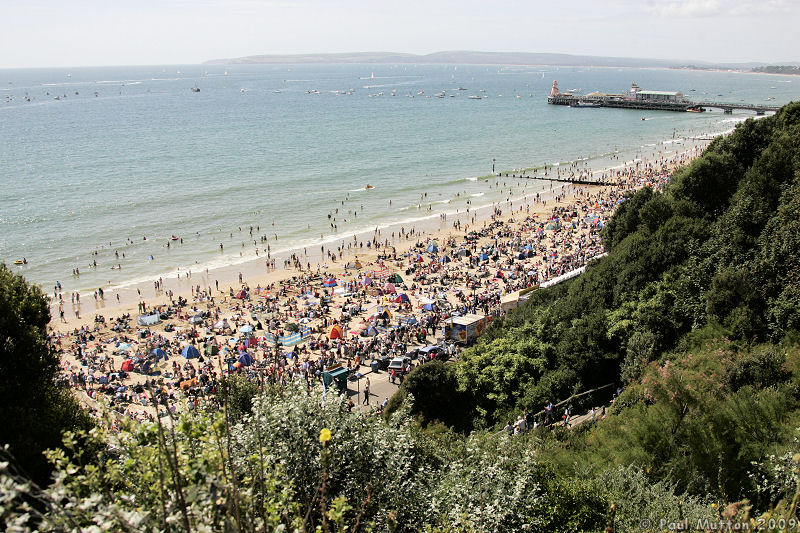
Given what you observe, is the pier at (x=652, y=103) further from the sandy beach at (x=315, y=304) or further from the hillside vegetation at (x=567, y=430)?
the hillside vegetation at (x=567, y=430)

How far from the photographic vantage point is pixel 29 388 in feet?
37.9

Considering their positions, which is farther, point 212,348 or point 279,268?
point 279,268

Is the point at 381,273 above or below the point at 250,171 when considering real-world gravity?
below

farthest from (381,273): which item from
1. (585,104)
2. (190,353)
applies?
(585,104)

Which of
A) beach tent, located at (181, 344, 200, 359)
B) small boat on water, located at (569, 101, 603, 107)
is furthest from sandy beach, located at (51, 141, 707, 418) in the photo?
small boat on water, located at (569, 101, 603, 107)

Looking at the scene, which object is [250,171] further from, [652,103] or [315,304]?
[652,103]

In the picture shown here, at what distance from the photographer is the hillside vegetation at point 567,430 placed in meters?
5.97

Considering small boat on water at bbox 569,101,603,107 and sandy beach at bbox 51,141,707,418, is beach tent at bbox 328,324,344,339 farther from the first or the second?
small boat on water at bbox 569,101,603,107

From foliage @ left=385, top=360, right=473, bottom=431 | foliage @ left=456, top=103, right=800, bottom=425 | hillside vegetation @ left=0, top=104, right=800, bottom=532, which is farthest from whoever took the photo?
foliage @ left=385, top=360, right=473, bottom=431

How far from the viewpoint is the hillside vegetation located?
5969 mm

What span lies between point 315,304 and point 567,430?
64.2ft

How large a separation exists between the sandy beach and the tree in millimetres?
4884

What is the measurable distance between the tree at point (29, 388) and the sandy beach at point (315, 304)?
16.0 ft

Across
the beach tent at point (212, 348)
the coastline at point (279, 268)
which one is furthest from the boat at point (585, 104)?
the beach tent at point (212, 348)
